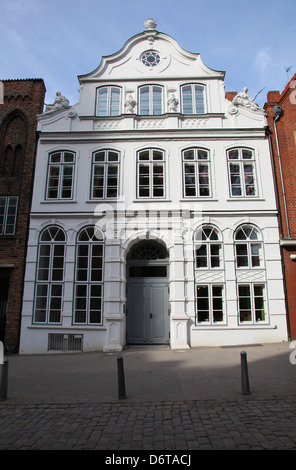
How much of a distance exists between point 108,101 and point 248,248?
30.4 ft

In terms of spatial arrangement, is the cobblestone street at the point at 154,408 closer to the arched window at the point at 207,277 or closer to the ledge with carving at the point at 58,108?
the arched window at the point at 207,277

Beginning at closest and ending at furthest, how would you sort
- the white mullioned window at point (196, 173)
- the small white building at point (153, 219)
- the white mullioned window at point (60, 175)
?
the small white building at point (153, 219) < the white mullioned window at point (196, 173) < the white mullioned window at point (60, 175)

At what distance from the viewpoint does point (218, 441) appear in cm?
395

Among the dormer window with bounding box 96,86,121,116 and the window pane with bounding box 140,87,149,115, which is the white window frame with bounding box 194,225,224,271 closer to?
the window pane with bounding box 140,87,149,115

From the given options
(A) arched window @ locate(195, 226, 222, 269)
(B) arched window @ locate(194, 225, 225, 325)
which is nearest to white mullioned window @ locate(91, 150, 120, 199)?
(A) arched window @ locate(195, 226, 222, 269)

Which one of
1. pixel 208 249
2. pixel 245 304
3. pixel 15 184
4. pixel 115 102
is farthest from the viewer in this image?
pixel 115 102

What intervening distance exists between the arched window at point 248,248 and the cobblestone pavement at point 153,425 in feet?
22.0

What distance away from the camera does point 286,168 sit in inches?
501

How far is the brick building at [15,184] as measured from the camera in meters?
11.5

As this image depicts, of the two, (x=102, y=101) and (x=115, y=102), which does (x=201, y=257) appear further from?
(x=102, y=101)

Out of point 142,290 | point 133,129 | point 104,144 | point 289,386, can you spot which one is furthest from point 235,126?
point 289,386

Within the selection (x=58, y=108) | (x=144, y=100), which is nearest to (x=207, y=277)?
(x=144, y=100)

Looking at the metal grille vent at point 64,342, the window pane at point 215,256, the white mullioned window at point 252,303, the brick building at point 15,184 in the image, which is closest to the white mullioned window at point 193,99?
the window pane at point 215,256

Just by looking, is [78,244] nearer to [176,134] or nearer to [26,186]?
[26,186]
